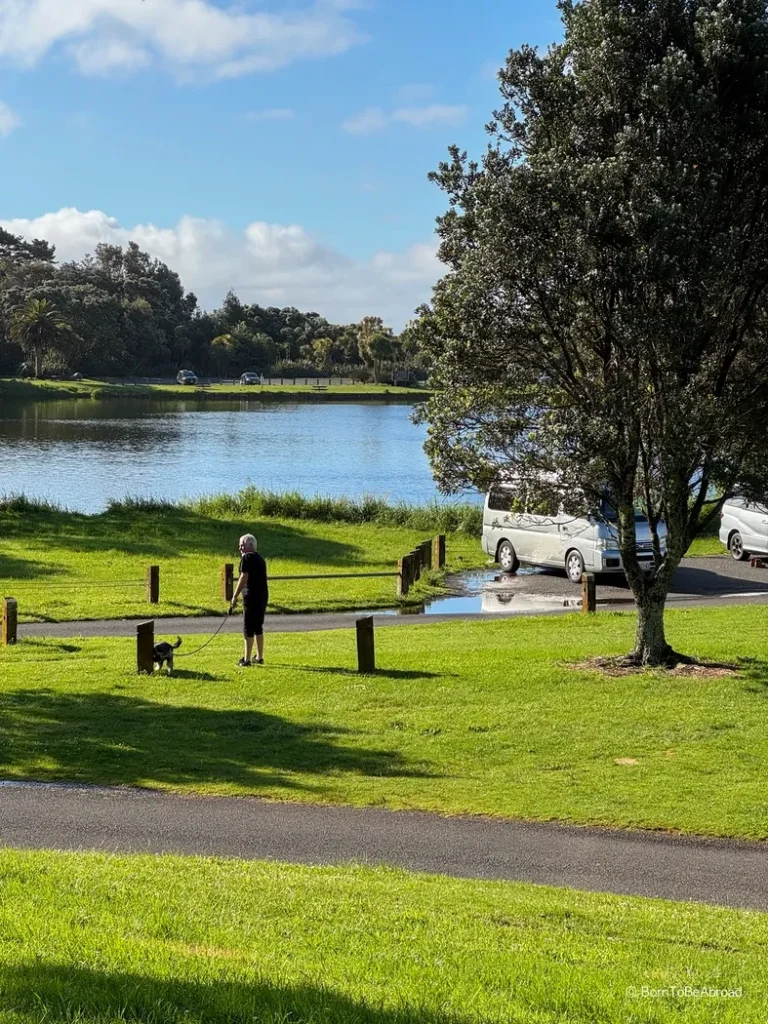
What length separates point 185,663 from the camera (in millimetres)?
17312

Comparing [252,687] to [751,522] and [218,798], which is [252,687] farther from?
[751,522]

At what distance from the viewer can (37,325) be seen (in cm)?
12656

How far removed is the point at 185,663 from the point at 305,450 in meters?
59.8

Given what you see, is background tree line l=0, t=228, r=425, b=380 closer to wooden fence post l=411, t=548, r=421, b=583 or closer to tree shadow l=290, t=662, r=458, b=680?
wooden fence post l=411, t=548, r=421, b=583

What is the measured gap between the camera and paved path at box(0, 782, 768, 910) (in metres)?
8.84

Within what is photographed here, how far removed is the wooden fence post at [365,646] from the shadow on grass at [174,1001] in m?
10.7

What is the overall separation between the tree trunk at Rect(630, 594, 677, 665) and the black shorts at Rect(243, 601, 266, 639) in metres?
5.43

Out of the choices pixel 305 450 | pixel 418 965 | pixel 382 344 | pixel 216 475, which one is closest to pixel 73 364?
pixel 382 344

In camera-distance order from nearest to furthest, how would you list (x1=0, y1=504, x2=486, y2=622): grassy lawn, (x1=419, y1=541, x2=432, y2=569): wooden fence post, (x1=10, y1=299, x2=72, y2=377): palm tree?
(x1=0, y1=504, x2=486, y2=622): grassy lawn < (x1=419, y1=541, x2=432, y2=569): wooden fence post < (x1=10, y1=299, x2=72, y2=377): palm tree

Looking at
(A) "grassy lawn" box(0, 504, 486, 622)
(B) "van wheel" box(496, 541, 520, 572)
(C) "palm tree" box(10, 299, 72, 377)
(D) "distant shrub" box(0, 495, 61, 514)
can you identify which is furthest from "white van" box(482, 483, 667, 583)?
(C) "palm tree" box(10, 299, 72, 377)

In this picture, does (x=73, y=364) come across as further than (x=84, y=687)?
Yes

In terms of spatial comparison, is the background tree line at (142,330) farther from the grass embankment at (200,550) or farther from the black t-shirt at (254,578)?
the black t-shirt at (254,578)

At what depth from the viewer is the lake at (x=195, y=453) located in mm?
54688

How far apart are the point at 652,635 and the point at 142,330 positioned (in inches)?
5389
